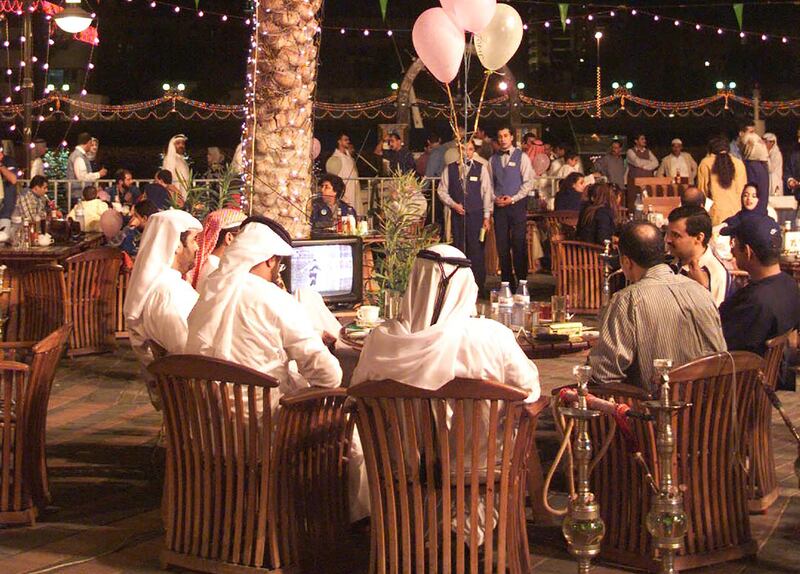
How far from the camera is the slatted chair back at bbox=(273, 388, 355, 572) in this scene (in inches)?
184

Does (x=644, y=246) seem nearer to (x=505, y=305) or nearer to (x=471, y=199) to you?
(x=505, y=305)

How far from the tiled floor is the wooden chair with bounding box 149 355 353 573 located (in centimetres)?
33

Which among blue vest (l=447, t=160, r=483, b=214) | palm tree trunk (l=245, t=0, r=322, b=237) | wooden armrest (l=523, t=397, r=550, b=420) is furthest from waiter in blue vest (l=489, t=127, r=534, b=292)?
wooden armrest (l=523, t=397, r=550, b=420)

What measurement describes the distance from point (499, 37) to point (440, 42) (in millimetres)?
1078

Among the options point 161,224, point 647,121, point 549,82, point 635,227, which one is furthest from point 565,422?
point 647,121

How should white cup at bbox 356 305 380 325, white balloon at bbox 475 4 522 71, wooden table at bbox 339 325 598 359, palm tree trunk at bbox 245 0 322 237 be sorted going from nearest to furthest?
wooden table at bbox 339 325 598 359, white cup at bbox 356 305 380 325, palm tree trunk at bbox 245 0 322 237, white balloon at bbox 475 4 522 71

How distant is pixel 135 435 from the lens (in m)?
7.36

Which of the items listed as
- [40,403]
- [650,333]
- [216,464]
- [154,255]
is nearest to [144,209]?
[154,255]

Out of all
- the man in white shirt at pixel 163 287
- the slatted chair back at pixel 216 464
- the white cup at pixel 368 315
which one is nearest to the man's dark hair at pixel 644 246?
the white cup at pixel 368 315

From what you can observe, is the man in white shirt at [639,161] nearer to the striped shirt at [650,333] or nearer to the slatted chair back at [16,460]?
the striped shirt at [650,333]

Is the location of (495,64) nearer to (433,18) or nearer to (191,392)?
(433,18)

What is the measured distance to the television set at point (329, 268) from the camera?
6.88 meters

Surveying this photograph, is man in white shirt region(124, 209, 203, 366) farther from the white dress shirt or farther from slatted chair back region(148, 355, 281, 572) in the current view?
the white dress shirt

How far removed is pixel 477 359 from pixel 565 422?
0.63 m
